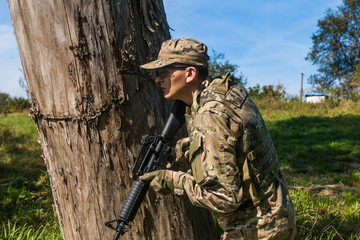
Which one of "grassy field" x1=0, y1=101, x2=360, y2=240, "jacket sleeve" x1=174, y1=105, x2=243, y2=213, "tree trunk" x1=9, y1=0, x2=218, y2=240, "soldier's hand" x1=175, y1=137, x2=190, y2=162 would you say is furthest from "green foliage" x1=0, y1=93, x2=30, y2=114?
"jacket sleeve" x1=174, y1=105, x2=243, y2=213

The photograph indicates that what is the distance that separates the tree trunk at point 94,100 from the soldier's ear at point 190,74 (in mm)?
432

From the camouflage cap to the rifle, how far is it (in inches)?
15.1

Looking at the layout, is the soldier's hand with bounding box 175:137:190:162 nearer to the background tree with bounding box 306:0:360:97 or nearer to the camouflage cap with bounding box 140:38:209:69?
the camouflage cap with bounding box 140:38:209:69

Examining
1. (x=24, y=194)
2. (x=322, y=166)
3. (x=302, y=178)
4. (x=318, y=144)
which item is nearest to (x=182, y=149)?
(x=24, y=194)

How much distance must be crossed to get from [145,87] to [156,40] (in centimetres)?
40

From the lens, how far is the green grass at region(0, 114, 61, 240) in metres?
3.88

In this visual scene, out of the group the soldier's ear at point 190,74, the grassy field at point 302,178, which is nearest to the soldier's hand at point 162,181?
the soldier's ear at point 190,74

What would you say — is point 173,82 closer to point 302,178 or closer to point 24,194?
point 24,194

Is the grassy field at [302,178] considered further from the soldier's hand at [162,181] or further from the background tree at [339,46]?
the background tree at [339,46]

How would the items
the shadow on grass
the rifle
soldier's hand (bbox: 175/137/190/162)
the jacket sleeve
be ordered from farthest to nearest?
the shadow on grass, soldier's hand (bbox: 175/137/190/162), the rifle, the jacket sleeve

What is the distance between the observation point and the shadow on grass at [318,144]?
694 cm

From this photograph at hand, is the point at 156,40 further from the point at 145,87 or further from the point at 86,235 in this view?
the point at 86,235

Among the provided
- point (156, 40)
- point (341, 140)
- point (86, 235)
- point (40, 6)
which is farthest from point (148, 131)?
point (341, 140)

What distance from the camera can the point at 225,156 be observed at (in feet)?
6.24
